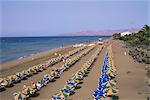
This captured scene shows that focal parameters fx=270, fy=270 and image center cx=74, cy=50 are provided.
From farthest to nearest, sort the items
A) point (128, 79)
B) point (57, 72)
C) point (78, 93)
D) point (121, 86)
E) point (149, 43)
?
point (149, 43) → point (57, 72) → point (128, 79) → point (121, 86) → point (78, 93)

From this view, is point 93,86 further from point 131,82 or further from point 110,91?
point 110,91

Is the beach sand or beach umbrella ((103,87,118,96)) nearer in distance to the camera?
beach umbrella ((103,87,118,96))

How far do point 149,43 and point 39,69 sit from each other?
75.6ft

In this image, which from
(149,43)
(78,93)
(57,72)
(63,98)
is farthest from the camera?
(149,43)

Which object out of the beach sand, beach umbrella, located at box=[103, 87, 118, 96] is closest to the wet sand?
the beach sand

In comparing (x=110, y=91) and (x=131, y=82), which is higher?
(x=110, y=91)

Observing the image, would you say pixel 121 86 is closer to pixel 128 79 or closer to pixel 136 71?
pixel 128 79

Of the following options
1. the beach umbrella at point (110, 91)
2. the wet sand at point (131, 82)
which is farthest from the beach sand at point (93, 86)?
the beach umbrella at point (110, 91)

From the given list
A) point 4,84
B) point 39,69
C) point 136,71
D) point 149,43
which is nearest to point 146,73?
point 136,71

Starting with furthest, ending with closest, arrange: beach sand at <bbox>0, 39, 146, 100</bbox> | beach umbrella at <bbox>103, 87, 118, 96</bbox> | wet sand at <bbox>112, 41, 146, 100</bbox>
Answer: beach sand at <bbox>0, 39, 146, 100</bbox>, wet sand at <bbox>112, 41, 146, 100</bbox>, beach umbrella at <bbox>103, 87, 118, 96</bbox>

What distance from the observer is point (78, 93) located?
54.7 feet

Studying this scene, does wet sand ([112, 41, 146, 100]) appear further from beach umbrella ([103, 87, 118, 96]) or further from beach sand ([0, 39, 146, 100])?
beach umbrella ([103, 87, 118, 96])

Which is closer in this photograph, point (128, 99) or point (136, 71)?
point (128, 99)


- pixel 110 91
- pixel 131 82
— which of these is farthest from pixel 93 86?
pixel 110 91
